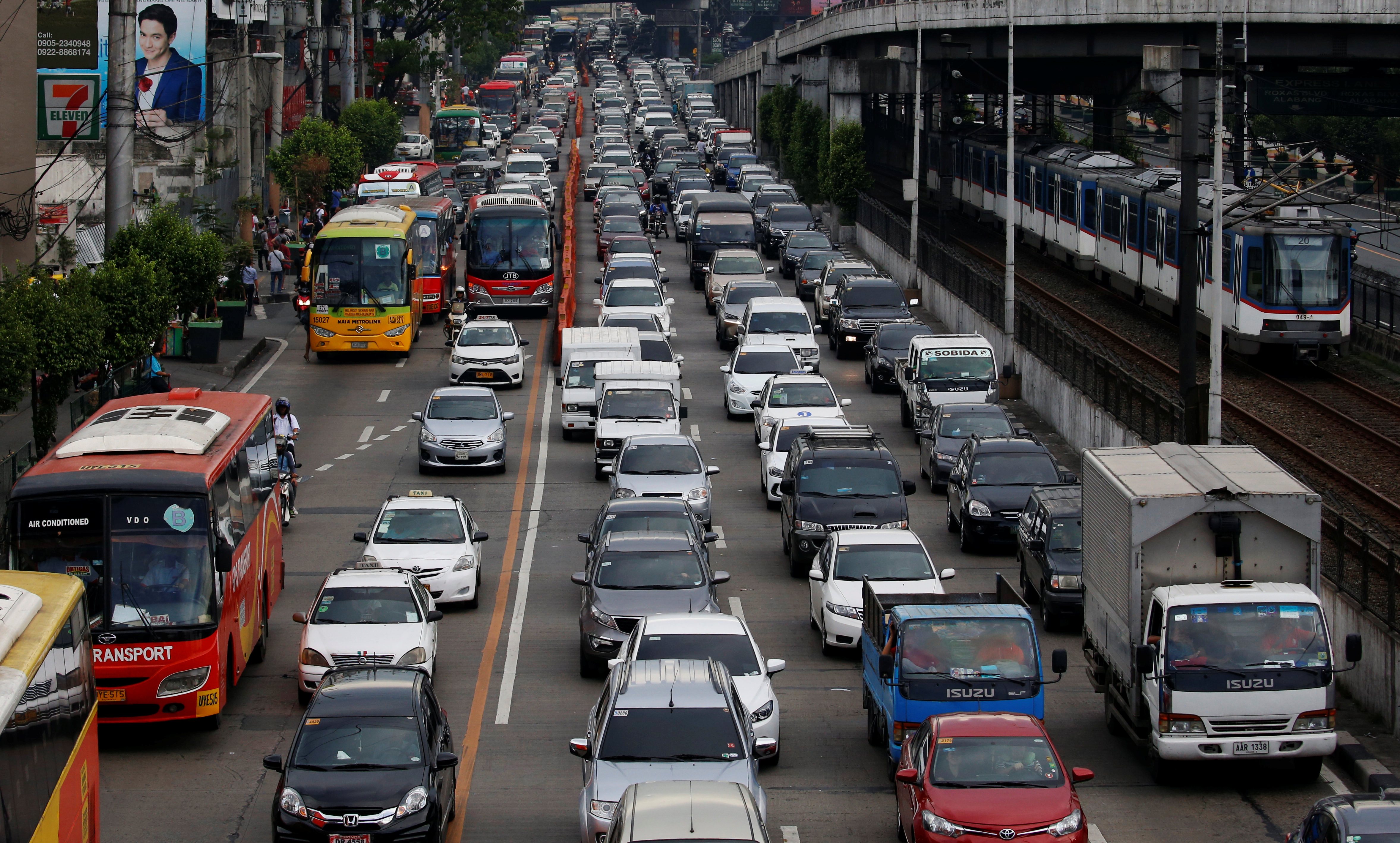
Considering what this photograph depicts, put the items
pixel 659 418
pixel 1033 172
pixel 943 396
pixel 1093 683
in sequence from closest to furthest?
pixel 1093 683, pixel 659 418, pixel 943 396, pixel 1033 172

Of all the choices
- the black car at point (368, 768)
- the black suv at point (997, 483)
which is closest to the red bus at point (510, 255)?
the black suv at point (997, 483)

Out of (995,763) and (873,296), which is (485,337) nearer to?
(873,296)

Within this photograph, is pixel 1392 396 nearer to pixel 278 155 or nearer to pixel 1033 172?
pixel 1033 172

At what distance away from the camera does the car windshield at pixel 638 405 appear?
32719 mm

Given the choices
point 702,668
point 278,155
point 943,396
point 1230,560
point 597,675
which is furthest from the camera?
point 278,155

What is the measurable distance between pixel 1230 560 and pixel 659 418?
635 inches

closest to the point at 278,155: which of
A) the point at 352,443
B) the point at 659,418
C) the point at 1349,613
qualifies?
the point at 352,443

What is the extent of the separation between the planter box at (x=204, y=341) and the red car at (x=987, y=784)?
28838mm

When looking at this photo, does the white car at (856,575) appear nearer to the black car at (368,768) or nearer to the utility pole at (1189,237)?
the utility pole at (1189,237)

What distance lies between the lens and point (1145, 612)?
17.7 meters

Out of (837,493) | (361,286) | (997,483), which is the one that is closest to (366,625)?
(837,493)

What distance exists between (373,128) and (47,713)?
69.8m

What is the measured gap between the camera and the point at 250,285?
49125 millimetres

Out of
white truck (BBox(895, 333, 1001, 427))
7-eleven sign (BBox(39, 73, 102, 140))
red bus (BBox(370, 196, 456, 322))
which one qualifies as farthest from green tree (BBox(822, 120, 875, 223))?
white truck (BBox(895, 333, 1001, 427))
